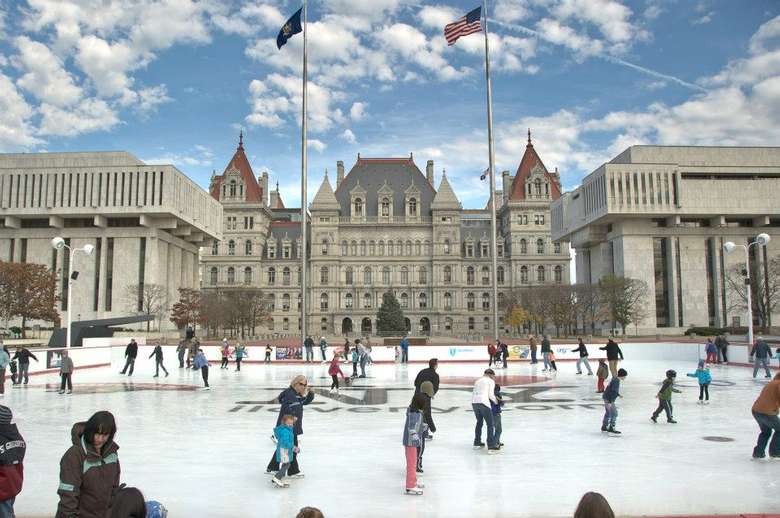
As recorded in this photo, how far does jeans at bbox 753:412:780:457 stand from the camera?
9.73m

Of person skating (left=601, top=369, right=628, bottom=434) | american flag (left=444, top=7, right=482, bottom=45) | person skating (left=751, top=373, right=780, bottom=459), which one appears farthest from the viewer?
american flag (left=444, top=7, right=482, bottom=45)

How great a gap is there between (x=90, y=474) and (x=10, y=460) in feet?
2.35

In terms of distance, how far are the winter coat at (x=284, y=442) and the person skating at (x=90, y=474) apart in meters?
3.80

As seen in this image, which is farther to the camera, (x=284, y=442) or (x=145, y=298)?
(x=145, y=298)

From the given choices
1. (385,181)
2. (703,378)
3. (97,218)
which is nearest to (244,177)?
(385,181)

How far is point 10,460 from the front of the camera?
15.4ft

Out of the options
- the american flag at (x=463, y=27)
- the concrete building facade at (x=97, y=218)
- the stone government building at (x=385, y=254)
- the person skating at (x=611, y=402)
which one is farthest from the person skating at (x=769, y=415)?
the stone government building at (x=385, y=254)

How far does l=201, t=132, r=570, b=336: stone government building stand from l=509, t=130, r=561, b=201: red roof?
33 cm

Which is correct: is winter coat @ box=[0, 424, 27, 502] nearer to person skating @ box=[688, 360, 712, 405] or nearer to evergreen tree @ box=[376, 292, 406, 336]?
person skating @ box=[688, 360, 712, 405]

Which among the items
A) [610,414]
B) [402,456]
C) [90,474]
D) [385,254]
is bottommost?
[402,456]

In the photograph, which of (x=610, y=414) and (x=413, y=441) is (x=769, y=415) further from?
(x=413, y=441)

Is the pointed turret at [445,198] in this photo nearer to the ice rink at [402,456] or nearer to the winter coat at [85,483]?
the ice rink at [402,456]

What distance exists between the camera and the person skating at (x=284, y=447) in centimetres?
833

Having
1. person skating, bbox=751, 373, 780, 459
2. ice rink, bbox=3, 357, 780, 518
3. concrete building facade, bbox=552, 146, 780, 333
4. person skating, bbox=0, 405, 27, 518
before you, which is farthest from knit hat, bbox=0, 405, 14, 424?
concrete building facade, bbox=552, 146, 780, 333
